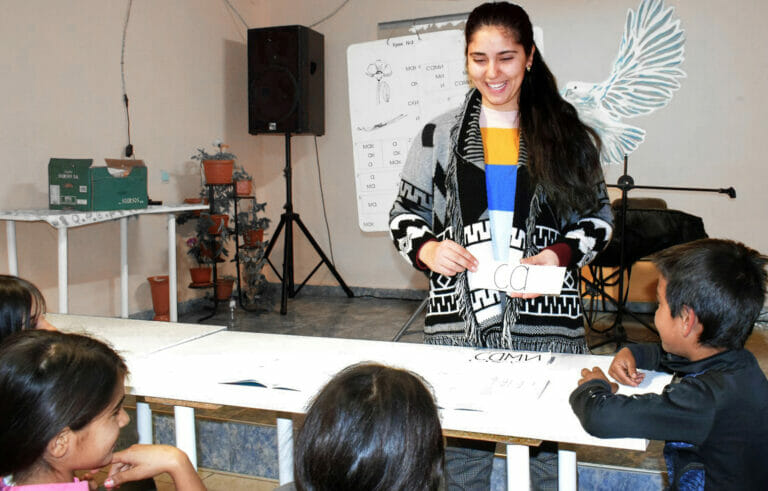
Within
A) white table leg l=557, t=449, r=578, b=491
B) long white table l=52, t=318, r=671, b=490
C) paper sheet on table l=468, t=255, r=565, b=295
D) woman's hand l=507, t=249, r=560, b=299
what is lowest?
white table leg l=557, t=449, r=578, b=491

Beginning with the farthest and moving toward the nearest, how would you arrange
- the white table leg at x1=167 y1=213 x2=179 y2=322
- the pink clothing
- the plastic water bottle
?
the plastic water bottle → the white table leg at x1=167 y1=213 x2=179 y2=322 → the pink clothing

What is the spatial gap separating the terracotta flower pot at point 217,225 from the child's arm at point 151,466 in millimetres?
3414

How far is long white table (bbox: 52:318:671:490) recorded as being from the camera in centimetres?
114

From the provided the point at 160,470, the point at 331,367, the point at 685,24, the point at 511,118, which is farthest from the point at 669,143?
the point at 160,470

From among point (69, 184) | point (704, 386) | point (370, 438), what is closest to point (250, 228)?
point (69, 184)

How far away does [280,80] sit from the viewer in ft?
16.0

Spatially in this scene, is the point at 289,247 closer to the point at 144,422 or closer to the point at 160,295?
the point at 160,295

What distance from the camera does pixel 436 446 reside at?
0.79 metres

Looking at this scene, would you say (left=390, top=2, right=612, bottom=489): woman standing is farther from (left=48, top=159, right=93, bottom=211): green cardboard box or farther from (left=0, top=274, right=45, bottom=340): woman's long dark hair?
(left=48, top=159, right=93, bottom=211): green cardboard box

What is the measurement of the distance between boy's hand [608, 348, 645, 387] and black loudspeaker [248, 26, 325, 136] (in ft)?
12.5

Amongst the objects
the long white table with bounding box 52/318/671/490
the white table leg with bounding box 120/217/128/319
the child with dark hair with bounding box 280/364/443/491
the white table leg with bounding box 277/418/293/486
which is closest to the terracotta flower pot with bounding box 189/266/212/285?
the white table leg with bounding box 120/217/128/319

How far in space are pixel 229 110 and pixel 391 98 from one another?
1.37 m

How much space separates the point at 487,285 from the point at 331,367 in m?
0.38

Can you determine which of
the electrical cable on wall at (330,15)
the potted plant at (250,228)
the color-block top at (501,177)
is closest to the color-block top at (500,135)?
the color-block top at (501,177)
